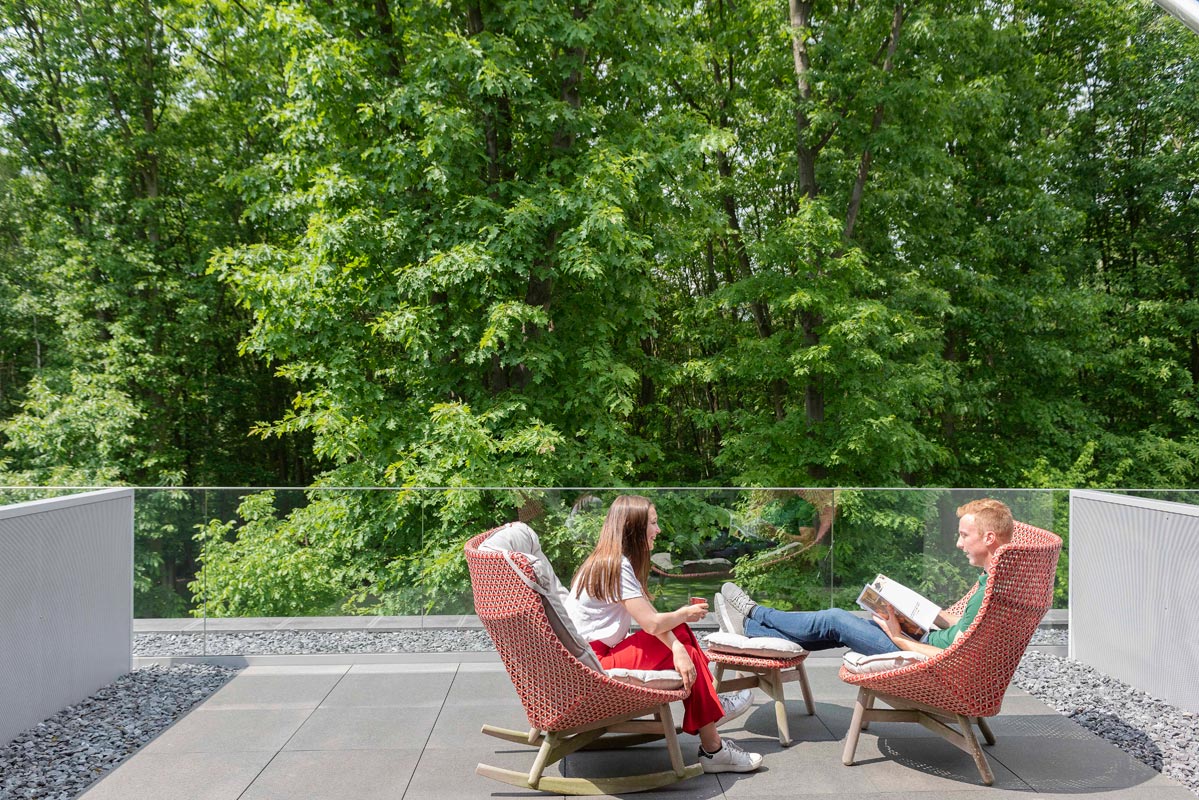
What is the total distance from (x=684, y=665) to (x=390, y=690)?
84.7 inches

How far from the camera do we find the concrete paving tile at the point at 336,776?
373cm

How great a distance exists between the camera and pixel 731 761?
3979 mm

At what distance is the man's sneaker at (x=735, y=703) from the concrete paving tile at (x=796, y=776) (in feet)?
0.50

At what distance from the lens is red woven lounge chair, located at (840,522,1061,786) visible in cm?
375

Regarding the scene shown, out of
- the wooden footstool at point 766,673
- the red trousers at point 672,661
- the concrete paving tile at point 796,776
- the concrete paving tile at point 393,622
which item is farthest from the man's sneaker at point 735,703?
the concrete paving tile at point 393,622

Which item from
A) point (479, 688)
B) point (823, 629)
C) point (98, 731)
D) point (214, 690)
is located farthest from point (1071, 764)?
point (98, 731)

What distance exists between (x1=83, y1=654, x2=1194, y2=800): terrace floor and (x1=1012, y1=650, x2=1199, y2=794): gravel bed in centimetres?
11

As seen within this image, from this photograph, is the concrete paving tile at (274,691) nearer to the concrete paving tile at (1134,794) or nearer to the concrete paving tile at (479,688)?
the concrete paving tile at (479,688)

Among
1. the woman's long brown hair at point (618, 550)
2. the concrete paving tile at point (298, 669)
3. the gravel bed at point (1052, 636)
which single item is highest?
the woman's long brown hair at point (618, 550)

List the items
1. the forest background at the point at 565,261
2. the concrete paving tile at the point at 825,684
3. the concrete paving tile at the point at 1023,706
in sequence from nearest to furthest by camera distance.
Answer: the concrete paving tile at the point at 1023,706 < the concrete paving tile at the point at 825,684 < the forest background at the point at 565,261

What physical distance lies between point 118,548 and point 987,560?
4839 millimetres

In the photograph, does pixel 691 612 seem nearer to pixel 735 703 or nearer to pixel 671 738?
pixel 671 738

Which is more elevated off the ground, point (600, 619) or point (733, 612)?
point (600, 619)

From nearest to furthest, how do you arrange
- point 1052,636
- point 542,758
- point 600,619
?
point 542,758 → point 600,619 → point 1052,636
